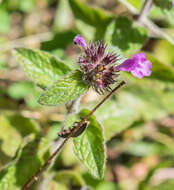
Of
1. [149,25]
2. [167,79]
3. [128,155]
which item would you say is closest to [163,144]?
[128,155]

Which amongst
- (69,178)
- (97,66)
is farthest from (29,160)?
(97,66)

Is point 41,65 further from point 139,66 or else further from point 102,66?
point 139,66

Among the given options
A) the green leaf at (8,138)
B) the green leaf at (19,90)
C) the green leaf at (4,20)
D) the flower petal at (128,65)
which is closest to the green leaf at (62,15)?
the green leaf at (4,20)

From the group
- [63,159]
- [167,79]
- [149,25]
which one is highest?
[149,25]

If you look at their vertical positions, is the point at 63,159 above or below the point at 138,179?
above

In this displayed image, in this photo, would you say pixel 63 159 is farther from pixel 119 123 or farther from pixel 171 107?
pixel 171 107

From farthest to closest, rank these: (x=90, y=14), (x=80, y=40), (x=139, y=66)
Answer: (x=90, y=14), (x=80, y=40), (x=139, y=66)
